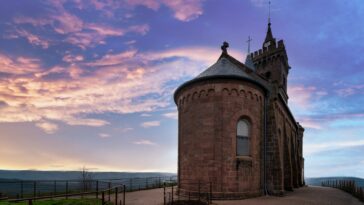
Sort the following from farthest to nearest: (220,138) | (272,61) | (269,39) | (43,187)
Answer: (269,39), (272,61), (43,187), (220,138)

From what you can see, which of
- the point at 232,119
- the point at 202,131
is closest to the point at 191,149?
the point at 202,131

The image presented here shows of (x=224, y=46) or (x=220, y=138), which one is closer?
(x=220, y=138)

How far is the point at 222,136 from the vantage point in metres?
18.0

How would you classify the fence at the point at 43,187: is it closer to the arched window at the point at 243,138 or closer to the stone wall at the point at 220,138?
the stone wall at the point at 220,138

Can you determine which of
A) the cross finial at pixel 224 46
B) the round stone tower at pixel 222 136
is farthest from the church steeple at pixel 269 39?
the round stone tower at pixel 222 136

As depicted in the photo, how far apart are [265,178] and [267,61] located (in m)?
18.3

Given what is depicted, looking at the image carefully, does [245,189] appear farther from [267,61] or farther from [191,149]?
[267,61]

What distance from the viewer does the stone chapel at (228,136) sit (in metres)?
17.8

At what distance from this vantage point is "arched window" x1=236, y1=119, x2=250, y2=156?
18703 millimetres

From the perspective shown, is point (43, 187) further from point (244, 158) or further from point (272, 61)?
point (272, 61)

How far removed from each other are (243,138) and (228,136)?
138 centimetres

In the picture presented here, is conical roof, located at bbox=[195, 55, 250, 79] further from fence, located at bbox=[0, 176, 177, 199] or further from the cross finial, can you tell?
fence, located at bbox=[0, 176, 177, 199]

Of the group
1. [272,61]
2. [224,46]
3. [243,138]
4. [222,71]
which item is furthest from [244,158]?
[272,61]

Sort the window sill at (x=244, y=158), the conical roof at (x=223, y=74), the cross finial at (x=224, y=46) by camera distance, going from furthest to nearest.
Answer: the cross finial at (x=224, y=46), the conical roof at (x=223, y=74), the window sill at (x=244, y=158)
